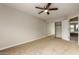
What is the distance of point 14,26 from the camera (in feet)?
12.4

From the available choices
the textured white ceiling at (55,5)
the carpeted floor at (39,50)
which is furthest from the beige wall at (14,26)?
the carpeted floor at (39,50)

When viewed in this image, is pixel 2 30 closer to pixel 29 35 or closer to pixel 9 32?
pixel 9 32

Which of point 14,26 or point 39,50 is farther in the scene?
point 14,26

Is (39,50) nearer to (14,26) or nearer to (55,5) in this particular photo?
(55,5)

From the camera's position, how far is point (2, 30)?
346 centimetres

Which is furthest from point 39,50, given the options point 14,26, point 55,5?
point 14,26

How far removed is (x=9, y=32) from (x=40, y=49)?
58.6 inches

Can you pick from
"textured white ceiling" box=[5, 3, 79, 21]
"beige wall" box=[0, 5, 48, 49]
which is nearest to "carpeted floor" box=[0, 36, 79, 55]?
"beige wall" box=[0, 5, 48, 49]

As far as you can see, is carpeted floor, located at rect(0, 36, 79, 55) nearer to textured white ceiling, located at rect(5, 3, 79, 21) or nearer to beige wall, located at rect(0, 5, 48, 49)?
beige wall, located at rect(0, 5, 48, 49)

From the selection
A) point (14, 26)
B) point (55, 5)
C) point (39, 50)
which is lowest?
point (39, 50)

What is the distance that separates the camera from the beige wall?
346 cm

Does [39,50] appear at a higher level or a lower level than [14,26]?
lower

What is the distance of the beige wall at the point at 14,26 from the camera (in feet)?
11.4
